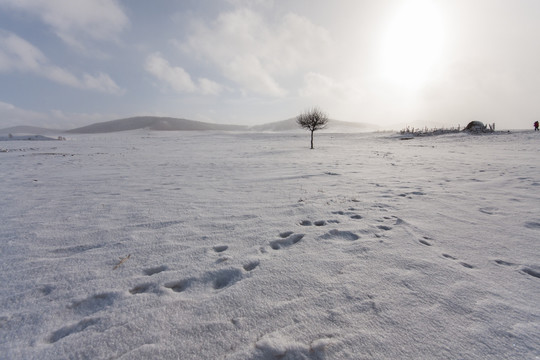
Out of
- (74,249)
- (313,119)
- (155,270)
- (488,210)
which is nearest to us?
(155,270)

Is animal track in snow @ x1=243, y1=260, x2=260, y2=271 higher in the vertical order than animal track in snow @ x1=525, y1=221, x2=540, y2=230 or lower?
lower

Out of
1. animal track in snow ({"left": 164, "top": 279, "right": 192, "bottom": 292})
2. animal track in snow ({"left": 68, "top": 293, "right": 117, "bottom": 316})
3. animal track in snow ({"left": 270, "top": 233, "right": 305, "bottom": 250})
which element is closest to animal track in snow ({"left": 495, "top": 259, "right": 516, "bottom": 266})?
animal track in snow ({"left": 270, "top": 233, "right": 305, "bottom": 250})

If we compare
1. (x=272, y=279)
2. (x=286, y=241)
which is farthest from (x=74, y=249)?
(x=286, y=241)

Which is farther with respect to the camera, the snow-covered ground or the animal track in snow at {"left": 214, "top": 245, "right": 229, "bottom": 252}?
the animal track in snow at {"left": 214, "top": 245, "right": 229, "bottom": 252}

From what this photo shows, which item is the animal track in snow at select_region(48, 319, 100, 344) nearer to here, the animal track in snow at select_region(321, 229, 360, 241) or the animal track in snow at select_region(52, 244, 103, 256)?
the animal track in snow at select_region(52, 244, 103, 256)

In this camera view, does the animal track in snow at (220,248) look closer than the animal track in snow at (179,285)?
No

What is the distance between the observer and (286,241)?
332 centimetres

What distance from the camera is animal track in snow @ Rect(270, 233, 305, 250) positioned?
321cm

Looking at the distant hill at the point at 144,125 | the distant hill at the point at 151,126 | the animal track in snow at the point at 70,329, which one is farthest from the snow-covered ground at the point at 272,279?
the distant hill at the point at 144,125

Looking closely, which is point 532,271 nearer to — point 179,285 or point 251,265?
point 251,265

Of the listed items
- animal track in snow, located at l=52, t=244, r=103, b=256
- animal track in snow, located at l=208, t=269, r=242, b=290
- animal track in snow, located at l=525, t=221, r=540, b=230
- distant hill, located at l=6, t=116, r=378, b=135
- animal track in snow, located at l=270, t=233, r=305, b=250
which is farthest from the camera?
distant hill, located at l=6, t=116, r=378, b=135

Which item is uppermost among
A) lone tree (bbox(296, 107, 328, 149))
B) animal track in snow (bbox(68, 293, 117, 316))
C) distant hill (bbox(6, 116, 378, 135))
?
distant hill (bbox(6, 116, 378, 135))

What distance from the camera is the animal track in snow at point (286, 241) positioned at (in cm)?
321

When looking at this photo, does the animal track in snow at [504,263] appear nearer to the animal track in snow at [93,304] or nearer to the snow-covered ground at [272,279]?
the snow-covered ground at [272,279]
